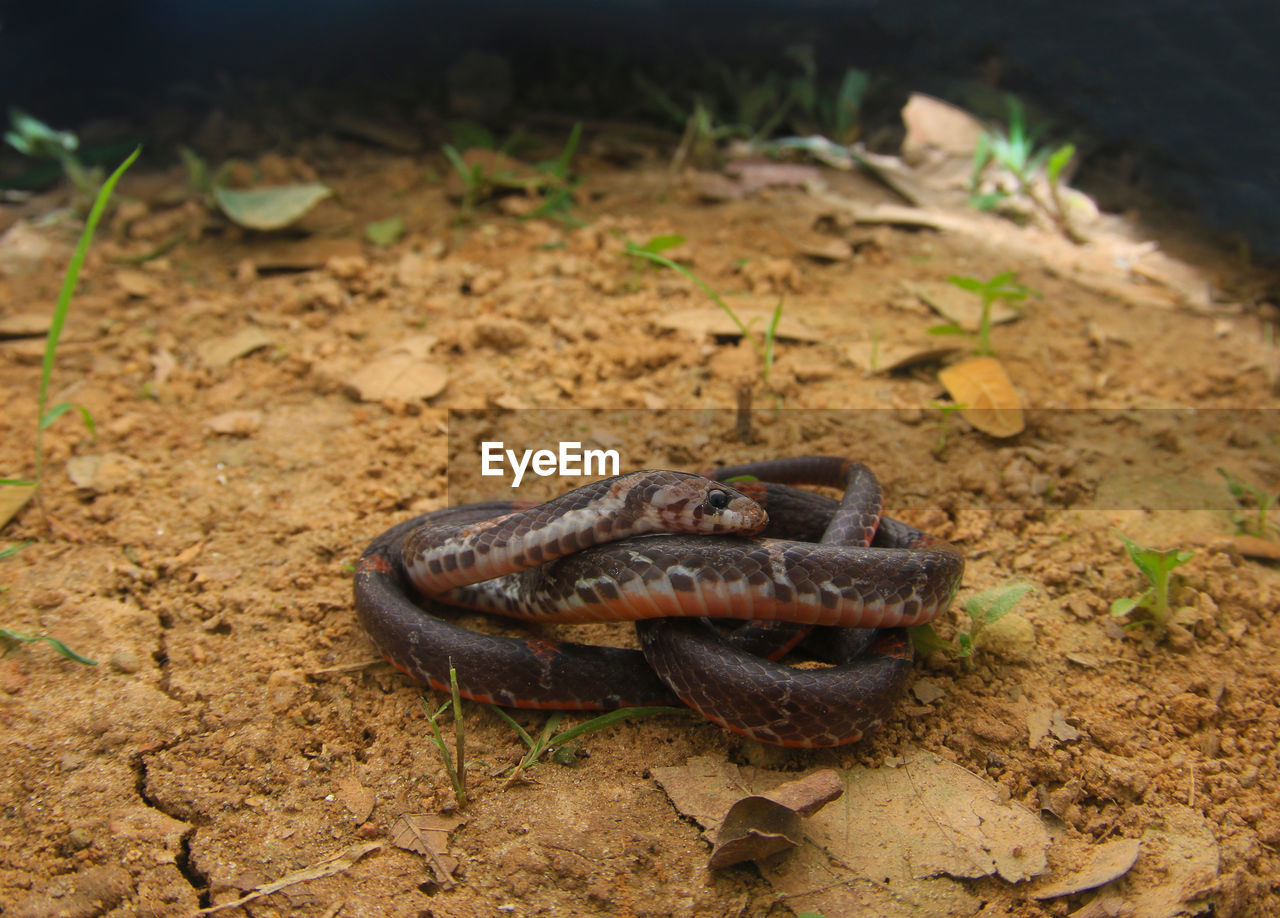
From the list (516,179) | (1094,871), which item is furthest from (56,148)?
(1094,871)

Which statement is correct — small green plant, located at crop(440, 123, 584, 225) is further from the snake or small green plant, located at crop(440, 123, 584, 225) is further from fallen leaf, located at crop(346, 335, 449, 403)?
the snake

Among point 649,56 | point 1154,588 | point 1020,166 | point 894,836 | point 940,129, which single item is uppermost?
point 649,56

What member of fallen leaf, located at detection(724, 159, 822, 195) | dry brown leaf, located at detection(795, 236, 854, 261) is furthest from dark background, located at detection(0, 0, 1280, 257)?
dry brown leaf, located at detection(795, 236, 854, 261)

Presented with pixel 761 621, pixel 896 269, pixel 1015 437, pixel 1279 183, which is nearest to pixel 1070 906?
pixel 761 621

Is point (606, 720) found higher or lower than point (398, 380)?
lower

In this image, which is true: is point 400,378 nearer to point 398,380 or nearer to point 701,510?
point 398,380

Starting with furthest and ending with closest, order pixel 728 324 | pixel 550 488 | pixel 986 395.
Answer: pixel 728 324, pixel 986 395, pixel 550 488

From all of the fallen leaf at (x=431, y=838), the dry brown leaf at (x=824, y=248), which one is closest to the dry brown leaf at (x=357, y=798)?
the fallen leaf at (x=431, y=838)
